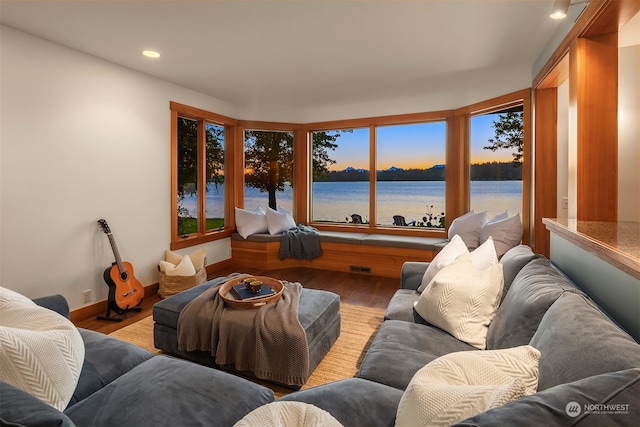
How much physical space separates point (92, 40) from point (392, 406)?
3.58 metres

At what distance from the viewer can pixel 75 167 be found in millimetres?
3105

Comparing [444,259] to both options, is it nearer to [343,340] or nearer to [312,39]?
[343,340]

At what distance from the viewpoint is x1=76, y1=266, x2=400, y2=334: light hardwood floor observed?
123 inches

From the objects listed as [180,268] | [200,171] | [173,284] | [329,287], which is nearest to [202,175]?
[200,171]

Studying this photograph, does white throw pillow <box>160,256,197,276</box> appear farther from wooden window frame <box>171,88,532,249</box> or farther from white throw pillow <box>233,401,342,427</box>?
white throw pillow <box>233,401,342,427</box>

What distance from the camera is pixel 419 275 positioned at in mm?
2707

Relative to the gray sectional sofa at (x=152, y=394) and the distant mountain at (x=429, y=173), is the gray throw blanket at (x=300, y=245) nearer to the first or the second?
the distant mountain at (x=429, y=173)

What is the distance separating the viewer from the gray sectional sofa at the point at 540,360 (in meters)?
0.64

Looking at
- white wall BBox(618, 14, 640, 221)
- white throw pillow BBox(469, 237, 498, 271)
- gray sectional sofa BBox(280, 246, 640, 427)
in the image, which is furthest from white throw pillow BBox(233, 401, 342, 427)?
white wall BBox(618, 14, 640, 221)

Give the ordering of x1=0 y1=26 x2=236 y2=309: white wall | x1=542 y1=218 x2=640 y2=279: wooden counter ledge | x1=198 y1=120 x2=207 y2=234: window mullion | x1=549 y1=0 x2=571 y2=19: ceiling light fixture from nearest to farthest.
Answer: x1=542 y1=218 x2=640 y2=279: wooden counter ledge < x1=549 y1=0 x2=571 y2=19: ceiling light fixture < x1=0 y1=26 x2=236 y2=309: white wall < x1=198 y1=120 x2=207 y2=234: window mullion

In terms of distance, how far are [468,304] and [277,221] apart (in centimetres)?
370

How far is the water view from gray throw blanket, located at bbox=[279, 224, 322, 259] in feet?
2.76

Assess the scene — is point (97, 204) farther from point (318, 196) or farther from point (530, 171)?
point (530, 171)

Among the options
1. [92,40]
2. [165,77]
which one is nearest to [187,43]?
[92,40]
